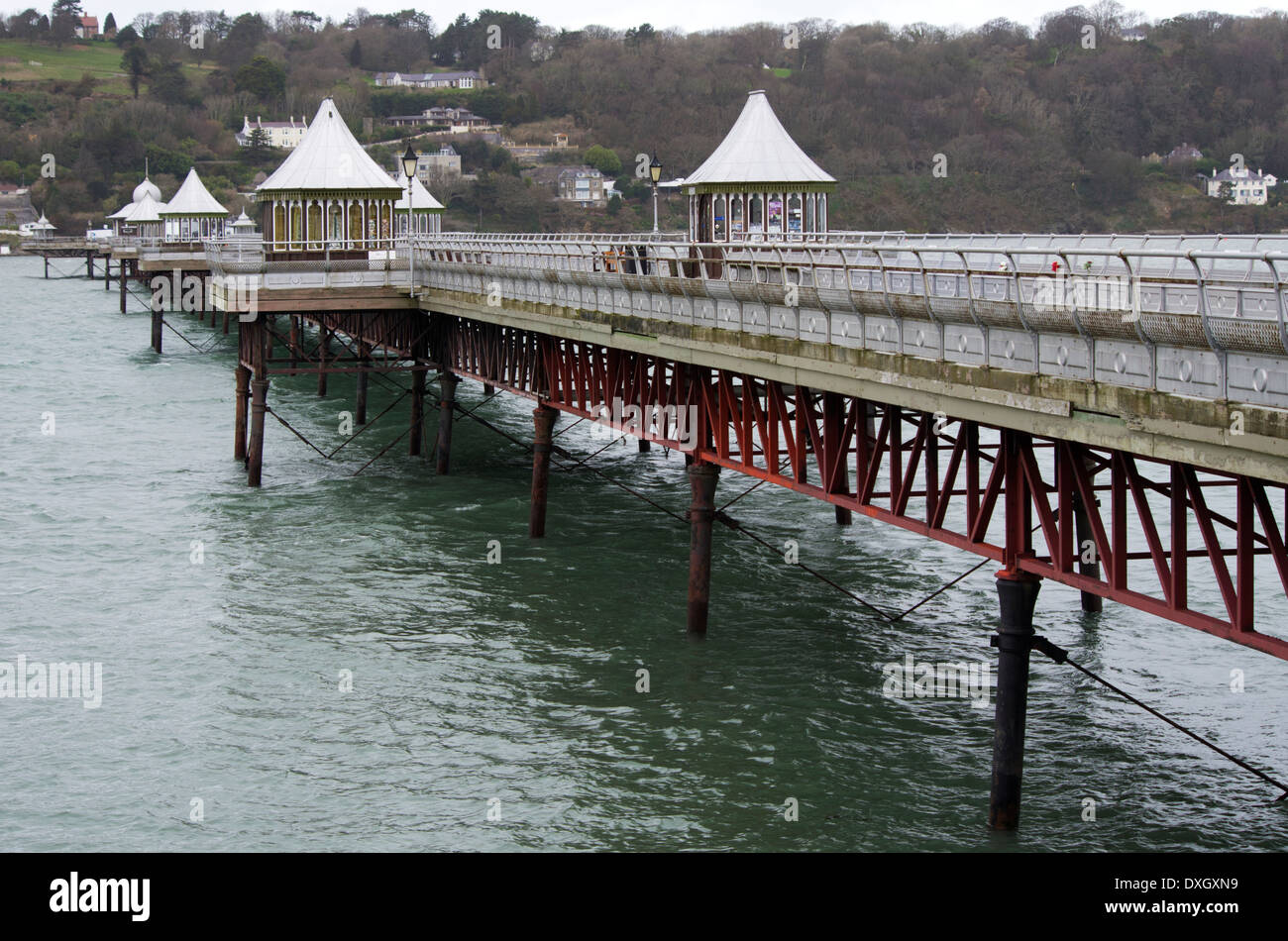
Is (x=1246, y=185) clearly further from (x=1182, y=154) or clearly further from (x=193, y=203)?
(x=193, y=203)

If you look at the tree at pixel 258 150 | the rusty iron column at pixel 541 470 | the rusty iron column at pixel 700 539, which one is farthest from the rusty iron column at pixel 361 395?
the tree at pixel 258 150

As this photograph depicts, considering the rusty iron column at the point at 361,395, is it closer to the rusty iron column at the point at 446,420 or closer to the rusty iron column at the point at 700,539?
the rusty iron column at the point at 446,420

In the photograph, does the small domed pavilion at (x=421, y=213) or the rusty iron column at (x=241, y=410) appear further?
the small domed pavilion at (x=421, y=213)

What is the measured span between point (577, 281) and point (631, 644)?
7620mm

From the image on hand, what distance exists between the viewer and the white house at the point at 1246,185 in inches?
3369

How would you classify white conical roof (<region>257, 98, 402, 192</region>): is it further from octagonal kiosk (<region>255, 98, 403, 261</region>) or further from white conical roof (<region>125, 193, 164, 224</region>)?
white conical roof (<region>125, 193, 164, 224</region>)

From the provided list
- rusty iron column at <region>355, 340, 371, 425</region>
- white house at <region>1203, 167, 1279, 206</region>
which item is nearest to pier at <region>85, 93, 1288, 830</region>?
rusty iron column at <region>355, 340, 371, 425</region>

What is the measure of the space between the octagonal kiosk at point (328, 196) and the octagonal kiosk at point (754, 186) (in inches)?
568

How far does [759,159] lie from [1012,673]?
69.8 ft

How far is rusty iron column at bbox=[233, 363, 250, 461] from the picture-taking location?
41625 millimetres

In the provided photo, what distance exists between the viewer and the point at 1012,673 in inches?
663

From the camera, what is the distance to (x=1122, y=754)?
19875mm

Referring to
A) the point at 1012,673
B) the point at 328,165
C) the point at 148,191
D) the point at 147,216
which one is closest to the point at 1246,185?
the point at 328,165

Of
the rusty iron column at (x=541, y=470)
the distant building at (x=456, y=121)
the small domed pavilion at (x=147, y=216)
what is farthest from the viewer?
the distant building at (x=456, y=121)
